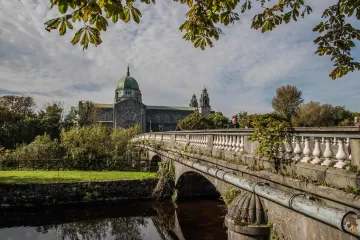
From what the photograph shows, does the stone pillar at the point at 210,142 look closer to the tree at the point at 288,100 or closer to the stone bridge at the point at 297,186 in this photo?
the stone bridge at the point at 297,186

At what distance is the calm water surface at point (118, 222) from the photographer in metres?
12.4

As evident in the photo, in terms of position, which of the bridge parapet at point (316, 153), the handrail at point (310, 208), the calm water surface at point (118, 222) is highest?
the bridge parapet at point (316, 153)

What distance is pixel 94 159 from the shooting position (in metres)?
23.5

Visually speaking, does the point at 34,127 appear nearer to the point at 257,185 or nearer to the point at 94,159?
the point at 94,159

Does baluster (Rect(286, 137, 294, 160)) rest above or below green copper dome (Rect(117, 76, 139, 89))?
below

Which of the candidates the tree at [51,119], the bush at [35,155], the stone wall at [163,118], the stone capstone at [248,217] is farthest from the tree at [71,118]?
the stone capstone at [248,217]

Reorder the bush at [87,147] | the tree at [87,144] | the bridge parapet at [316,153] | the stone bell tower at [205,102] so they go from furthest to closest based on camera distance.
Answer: the stone bell tower at [205,102] < the tree at [87,144] < the bush at [87,147] < the bridge parapet at [316,153]

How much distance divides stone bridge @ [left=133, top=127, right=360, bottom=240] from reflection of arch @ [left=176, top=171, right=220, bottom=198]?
10611 millimetres

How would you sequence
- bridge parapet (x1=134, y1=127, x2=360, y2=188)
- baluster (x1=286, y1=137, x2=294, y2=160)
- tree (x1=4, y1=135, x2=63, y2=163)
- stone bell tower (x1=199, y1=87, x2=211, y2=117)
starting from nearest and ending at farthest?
bridge parapet (x1=134, y1=127, x2=360, y2=188) < baluster (x1=286, y1=137, x2=294, y2=160) < tree (x1=4, y1=135, x2=63, y2=163) < stone bell tower (x1=199, y1=87, x2=211, y2=117)

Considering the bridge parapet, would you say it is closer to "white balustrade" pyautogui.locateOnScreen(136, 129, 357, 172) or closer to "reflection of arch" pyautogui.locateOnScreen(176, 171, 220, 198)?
"white balustrade" pyautogui.locateOnScreen(136, 129, 357, 172)

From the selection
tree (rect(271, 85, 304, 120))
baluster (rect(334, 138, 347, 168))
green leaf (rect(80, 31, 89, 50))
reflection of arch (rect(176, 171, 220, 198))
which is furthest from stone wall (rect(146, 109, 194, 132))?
green leaf (rect(80, 31, 89, 50))

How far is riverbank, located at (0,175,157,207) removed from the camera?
626 inches

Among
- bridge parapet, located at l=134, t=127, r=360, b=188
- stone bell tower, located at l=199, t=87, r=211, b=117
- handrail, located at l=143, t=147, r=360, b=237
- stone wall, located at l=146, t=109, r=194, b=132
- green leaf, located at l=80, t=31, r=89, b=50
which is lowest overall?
handrail, located at l=143, t=147, r=360, b=237

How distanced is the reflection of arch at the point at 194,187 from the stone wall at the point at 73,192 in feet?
6.55
